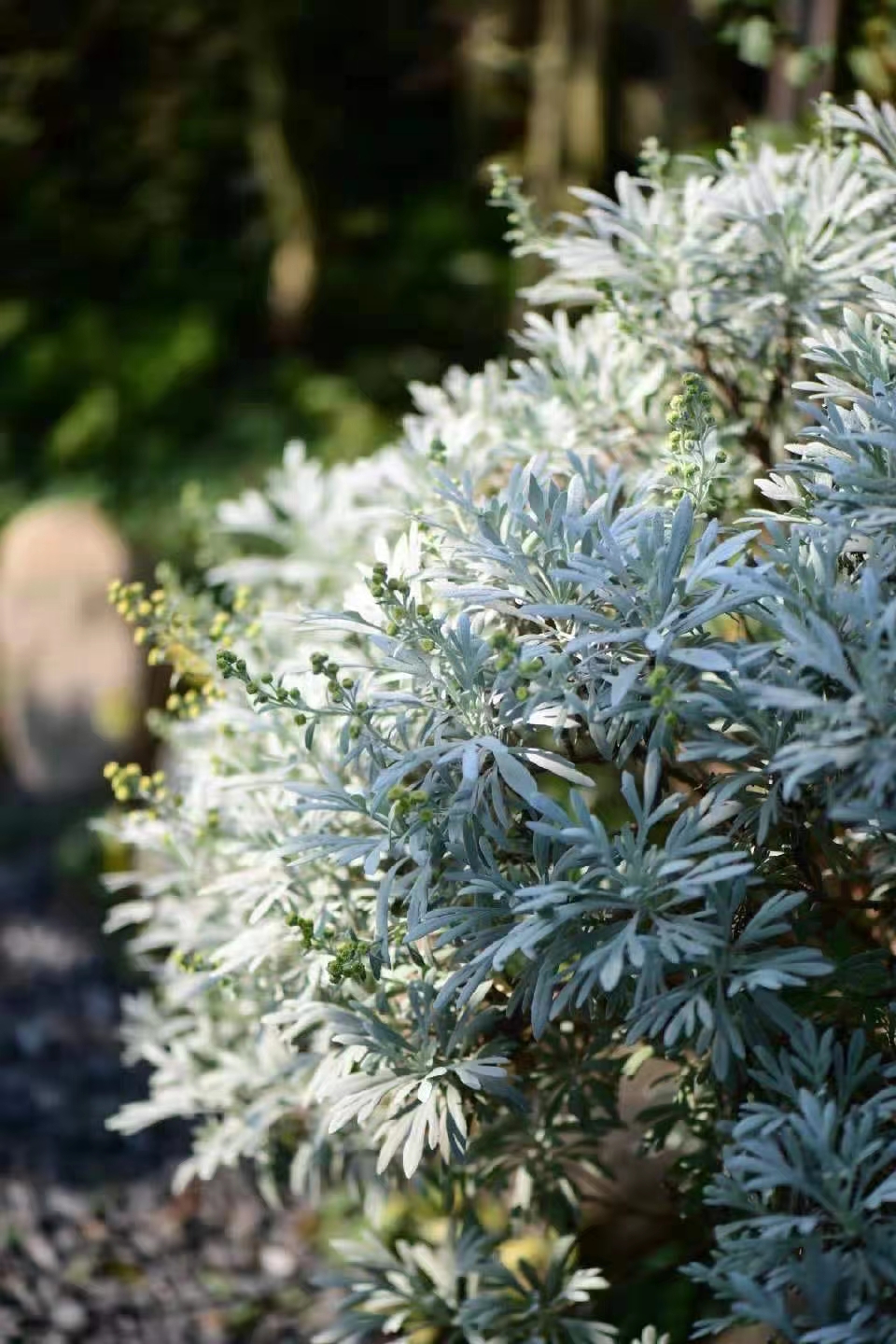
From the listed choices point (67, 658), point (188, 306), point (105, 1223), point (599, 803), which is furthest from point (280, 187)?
point (599, 803)

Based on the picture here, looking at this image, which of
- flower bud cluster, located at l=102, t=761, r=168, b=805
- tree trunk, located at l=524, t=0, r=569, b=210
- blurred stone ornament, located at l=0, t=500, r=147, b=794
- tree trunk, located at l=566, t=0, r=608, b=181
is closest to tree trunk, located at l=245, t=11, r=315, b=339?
tree trunk, located at l=524, t=0, r=569, b=210

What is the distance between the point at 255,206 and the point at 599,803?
7270 mm

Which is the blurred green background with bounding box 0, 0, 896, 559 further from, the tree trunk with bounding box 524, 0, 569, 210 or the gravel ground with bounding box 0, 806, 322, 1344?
the gravel ground with bounding box 0, 806, 322, 1344

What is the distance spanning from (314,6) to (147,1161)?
6.84 meters

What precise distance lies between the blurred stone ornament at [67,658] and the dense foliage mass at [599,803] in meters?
2.74

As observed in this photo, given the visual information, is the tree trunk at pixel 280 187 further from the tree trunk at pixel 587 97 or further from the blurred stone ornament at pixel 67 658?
the blurred stone ornament at pixel 67 658

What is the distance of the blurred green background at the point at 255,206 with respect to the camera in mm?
7105

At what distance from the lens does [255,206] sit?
8.94 m

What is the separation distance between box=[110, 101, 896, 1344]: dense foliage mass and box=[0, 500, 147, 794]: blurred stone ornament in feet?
8.98

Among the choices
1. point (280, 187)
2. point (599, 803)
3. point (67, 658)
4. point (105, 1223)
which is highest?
point (280, 187)

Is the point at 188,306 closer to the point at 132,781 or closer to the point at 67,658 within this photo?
the point at 67,658

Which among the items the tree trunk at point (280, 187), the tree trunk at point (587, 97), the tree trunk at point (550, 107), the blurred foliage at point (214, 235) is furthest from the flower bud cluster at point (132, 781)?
the tree trunk at point (280, 187)

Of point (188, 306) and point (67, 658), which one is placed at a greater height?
point (188, 306)

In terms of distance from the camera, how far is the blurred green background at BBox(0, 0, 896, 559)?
7105 millimetres
